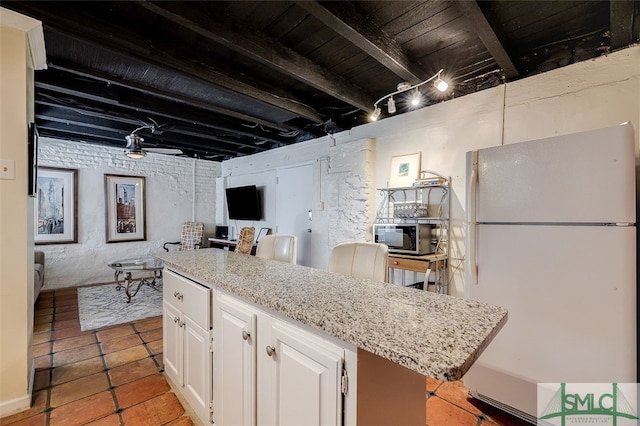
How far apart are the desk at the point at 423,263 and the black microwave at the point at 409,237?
7 cm

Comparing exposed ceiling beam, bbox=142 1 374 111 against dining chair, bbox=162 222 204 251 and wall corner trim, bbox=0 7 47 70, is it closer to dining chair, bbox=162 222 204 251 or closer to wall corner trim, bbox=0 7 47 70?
wall corner trim, bbox=0 7 47 70

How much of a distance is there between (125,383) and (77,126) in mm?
3787

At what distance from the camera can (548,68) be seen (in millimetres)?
2316

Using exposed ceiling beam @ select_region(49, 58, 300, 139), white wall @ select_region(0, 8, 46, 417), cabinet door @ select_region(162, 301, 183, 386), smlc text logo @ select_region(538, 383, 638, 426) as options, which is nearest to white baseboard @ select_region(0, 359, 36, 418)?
white wall @ select_region(0, 8, 46, 417)

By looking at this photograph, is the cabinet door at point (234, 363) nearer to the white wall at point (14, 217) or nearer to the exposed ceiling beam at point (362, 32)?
Result: the white wall at point (14, 217)

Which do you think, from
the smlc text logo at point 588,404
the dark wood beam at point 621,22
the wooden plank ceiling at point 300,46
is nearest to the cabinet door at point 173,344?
the wooden plank ceiling at point 300,46

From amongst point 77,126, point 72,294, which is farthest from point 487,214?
point 72,294

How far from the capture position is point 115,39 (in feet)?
6.30

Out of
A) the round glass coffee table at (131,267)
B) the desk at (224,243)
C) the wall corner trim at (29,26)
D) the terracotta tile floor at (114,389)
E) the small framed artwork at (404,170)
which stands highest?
the wall corner trim at (29,26)

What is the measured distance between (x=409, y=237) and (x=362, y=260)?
4.07ft

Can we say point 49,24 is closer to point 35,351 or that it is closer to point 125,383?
point 125,383

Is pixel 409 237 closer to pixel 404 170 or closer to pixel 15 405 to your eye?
pixel 404 170

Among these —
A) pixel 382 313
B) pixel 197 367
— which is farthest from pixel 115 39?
pixel 382 313

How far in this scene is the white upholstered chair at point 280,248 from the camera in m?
2.21
